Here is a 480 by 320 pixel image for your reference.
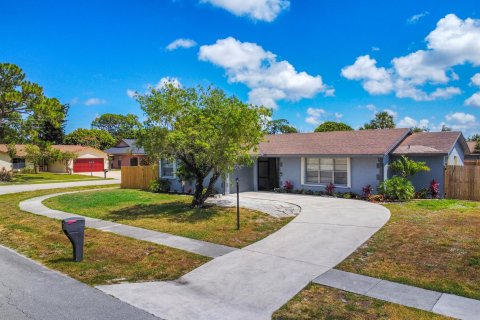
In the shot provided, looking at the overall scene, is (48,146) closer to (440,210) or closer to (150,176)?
(150,176)

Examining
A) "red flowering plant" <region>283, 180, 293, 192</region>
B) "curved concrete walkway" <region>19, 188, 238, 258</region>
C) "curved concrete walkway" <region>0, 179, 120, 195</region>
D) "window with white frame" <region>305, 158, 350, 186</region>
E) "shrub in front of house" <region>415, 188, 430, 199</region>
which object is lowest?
"curved concrete walkway" <region>19, 188, 238, 258</region>

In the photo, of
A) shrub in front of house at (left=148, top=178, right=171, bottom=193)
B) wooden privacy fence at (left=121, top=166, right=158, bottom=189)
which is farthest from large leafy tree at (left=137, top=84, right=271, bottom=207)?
wooden privacy fence at (left=121, top=166, right=158, bottom=189)

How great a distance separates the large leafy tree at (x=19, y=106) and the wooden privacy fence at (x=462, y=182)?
31549mm

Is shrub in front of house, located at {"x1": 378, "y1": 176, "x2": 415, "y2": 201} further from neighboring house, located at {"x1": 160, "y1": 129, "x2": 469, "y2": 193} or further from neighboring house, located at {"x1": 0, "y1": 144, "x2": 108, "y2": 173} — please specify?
neighboring house, located at {"x1": 0, "y1": 144, "x2": 108, "y2": 173}

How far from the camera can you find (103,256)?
28.2ft

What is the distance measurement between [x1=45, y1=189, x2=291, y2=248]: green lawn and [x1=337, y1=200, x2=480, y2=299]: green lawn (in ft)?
10.6

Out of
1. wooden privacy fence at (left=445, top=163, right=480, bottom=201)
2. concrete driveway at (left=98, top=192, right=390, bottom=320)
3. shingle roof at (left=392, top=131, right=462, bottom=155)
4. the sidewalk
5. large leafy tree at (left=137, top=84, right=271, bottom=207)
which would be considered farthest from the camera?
shingle roof at (left=392, top=131, right=462, bottom=155)

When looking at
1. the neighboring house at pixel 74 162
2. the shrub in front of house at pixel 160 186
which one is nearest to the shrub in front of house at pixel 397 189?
the shrub in front of house at pixel 160 186

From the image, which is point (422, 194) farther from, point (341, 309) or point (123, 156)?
→ point (123, 156)

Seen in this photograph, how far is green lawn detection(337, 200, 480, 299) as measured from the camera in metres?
6.80

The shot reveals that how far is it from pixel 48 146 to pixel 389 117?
43.3 metres

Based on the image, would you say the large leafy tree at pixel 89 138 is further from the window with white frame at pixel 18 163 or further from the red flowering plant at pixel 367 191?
the red flowering plant at pixel 367 191

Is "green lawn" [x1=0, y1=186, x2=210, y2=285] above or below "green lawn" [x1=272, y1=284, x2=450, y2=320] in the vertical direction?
above

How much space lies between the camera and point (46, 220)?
43.9 feet
